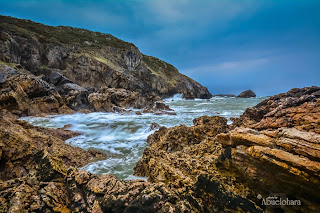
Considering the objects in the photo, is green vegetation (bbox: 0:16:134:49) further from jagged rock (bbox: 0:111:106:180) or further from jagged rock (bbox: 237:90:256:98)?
jagged rock (bbox: 237:90:256:98)

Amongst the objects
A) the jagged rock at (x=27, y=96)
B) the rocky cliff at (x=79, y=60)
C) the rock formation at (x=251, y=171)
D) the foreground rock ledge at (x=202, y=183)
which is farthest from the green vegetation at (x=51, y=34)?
the rock formation at (x=251, y=171)

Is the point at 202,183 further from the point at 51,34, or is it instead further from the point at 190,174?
the point at 51,34

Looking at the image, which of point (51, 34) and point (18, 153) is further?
point (51, 34)

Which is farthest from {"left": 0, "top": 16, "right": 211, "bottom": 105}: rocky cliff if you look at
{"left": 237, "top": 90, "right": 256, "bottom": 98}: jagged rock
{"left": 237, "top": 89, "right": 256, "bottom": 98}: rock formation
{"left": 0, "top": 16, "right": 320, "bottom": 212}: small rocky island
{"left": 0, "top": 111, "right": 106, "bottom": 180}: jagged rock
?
{"left": 237, "top": 89, "right": 256, "bottom": 98}: rock formation

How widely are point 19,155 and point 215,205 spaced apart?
4750mm

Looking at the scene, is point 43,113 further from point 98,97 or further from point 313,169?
point 313,169

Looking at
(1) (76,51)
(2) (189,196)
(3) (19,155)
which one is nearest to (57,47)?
(1) (76,51)

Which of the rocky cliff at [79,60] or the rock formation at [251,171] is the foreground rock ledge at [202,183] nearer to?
the rock formation at [251,171]

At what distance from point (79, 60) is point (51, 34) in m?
14.2

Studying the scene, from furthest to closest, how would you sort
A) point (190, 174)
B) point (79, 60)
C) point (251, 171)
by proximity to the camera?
point (79, 60)
point (190, 174)
point (251, 171)

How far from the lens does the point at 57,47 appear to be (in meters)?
39.2

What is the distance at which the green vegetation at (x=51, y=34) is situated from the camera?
37.5 m

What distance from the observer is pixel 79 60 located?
3988 centimetres

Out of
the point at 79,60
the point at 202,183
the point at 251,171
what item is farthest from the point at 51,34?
the point at 251,171
